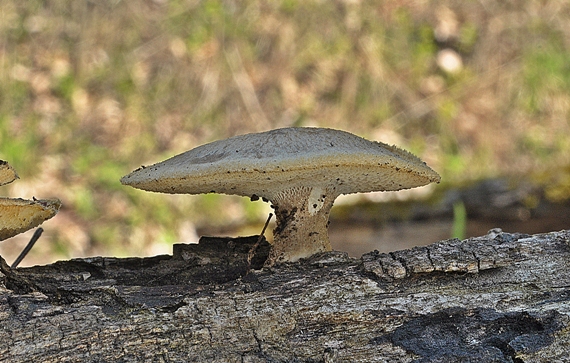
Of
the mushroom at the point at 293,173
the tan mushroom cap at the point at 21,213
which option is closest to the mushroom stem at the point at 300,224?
the mushroom at the point at 293,173

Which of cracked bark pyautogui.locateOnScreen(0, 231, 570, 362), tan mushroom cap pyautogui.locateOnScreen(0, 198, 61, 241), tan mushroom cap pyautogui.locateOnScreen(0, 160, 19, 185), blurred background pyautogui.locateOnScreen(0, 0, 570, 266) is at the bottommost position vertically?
cracked bark pyautogui.locateOnScreen(0, 231, 570, 362)

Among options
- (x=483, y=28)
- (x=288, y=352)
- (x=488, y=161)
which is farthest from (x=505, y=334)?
(x=483, y=28)

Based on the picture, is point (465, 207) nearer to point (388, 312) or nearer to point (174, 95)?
point (388, 312)

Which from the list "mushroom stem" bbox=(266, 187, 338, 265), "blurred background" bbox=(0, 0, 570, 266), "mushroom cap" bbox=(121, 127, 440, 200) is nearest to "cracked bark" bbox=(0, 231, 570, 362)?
"mushroom stem" bbox=(266, 187, 338, 265)

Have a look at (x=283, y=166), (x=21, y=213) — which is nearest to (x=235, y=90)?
(x=21, y=213)

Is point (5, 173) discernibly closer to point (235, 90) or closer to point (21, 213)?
point (21, 213)

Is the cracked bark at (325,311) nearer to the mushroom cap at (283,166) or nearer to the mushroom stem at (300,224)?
the mushroom stem at (300,224)

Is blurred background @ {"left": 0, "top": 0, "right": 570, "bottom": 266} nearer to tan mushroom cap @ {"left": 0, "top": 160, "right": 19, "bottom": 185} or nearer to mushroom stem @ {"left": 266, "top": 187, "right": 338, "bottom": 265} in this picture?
mushroom stem @ {"left": 266, "top": 187, "right": 338, "bottom": 265}
